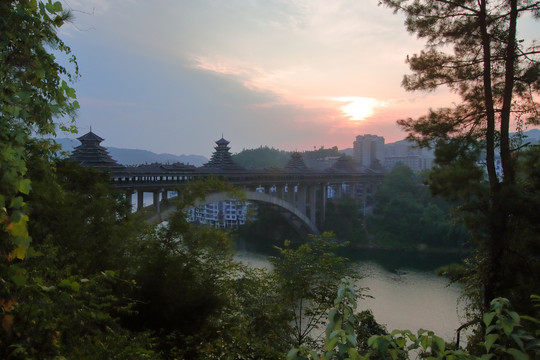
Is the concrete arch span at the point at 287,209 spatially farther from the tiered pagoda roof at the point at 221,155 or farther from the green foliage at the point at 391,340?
the green foliage at the point at 391,340

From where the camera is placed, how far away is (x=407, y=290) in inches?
720

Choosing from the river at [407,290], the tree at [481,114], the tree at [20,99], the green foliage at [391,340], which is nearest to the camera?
the green foliage at [391,340]

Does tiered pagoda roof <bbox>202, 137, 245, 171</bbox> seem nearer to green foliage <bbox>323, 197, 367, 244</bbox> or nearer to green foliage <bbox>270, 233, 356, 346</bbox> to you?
green foliage <bbox>323, 197, 367, 244</bbox>

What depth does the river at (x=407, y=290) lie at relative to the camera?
561 inches

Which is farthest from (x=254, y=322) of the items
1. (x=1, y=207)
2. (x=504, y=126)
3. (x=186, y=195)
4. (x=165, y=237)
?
(x=1, y=207)

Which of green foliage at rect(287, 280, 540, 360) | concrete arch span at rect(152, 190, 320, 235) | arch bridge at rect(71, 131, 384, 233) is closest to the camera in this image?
green foliage at rect(287, 280, 540, 360)

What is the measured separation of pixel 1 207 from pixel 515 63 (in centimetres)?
652

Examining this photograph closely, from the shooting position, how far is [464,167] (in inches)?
214

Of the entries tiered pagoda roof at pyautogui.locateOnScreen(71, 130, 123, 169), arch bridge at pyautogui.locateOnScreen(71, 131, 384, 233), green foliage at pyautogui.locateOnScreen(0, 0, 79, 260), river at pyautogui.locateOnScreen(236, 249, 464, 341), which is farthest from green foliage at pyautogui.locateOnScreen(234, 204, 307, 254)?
green foliage at pyautogui.locateOnScreen(0, 0, 79, 260)

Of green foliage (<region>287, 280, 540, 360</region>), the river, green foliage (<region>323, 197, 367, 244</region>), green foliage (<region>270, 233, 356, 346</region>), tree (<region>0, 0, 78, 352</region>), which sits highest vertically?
tree (<region>0, 0, 78, 352</region>)

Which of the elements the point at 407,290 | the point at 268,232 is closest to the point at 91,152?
the point at 407,290

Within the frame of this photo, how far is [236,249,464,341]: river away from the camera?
46.8 feet

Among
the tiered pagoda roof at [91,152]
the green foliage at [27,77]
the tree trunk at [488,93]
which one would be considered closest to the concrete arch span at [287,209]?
the tiered pagoda roof at [91,152]

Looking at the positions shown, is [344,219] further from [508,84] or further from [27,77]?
[27,77]
